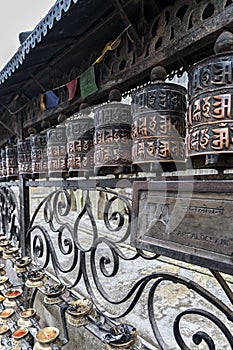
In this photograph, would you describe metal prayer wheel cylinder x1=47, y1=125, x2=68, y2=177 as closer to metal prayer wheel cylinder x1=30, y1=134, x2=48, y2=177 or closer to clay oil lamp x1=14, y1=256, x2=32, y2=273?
metal prayer wheel cylinder x1=30, y1=134, x2=48, y2=177

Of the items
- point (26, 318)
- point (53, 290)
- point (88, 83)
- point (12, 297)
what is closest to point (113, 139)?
point (88, 83)

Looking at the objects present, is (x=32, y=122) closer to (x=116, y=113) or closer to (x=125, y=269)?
(x=116, y=113)

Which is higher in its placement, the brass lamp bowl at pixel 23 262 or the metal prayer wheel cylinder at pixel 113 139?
the metal prayer wheel cylinder at pixel 113 139

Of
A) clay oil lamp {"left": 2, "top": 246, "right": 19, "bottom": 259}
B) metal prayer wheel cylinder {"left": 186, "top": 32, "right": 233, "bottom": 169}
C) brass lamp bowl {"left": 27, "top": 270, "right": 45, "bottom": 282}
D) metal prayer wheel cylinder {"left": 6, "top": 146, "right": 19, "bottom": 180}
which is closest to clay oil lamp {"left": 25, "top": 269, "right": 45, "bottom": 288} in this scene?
brass lamp bowl {"left": 27, "top": 270, "right": 45, "bottom": 282}

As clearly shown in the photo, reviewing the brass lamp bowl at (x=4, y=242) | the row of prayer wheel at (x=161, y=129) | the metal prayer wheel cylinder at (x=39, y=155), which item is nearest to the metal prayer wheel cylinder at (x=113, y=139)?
the row of prayer wheel at (x=161, y=129)

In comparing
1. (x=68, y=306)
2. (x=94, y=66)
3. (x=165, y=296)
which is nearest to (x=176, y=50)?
(x=94, y=66)

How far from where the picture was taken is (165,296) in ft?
5.17

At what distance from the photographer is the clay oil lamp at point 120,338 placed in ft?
2.75

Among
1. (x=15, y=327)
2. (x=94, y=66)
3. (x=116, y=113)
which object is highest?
(x=94, y=66)

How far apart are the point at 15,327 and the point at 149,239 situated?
3.56 ft

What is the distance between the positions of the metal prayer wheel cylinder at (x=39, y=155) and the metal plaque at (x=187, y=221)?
70cm

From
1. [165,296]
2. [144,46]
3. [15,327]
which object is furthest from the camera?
[165,296]

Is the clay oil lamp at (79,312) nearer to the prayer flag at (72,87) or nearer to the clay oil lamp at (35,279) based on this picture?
the clay oil lamp at (35,279)

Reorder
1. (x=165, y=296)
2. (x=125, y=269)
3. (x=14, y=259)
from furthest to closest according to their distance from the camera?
(x=125, y=269) < (x=14, y=259) < (x=165, y=296)
